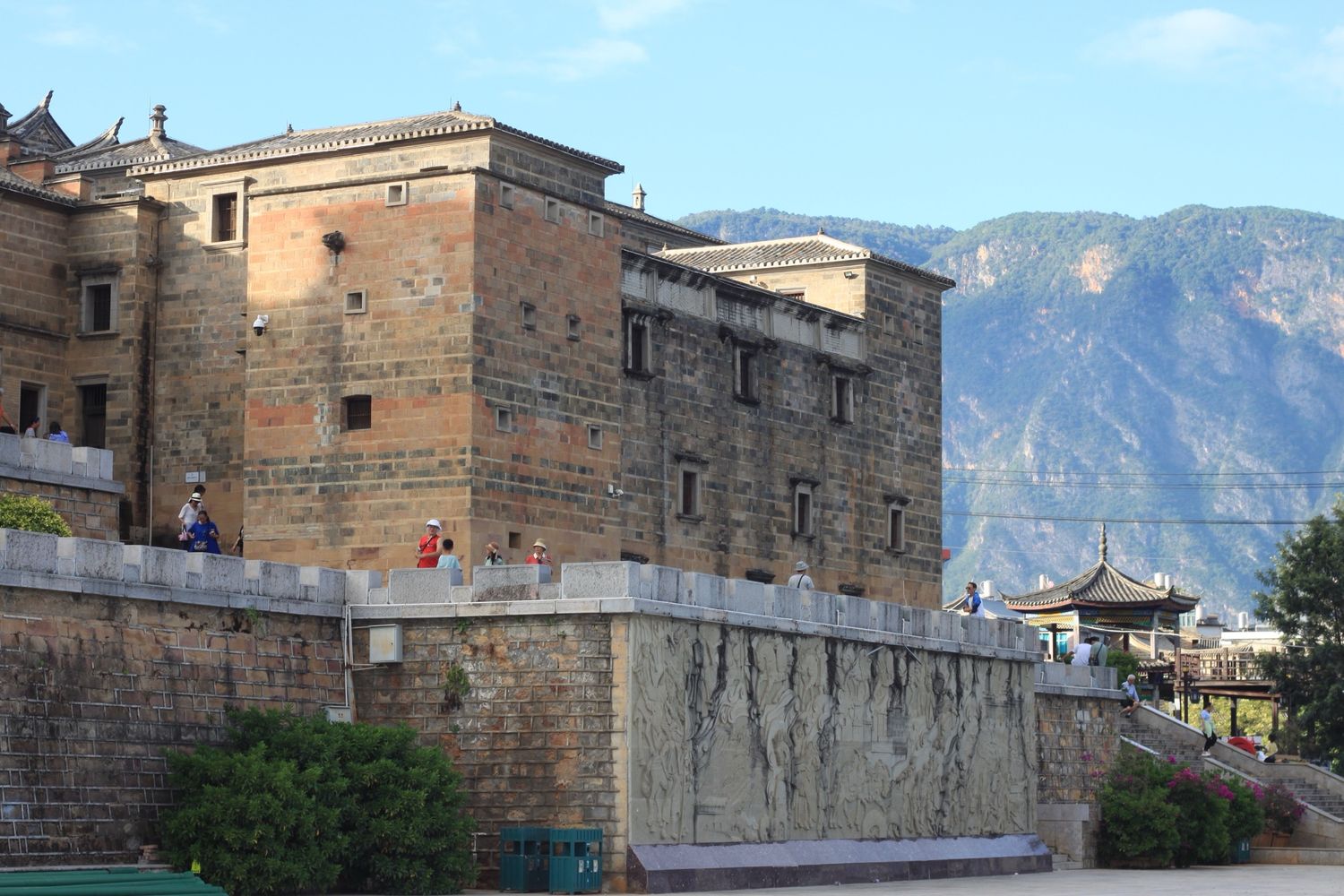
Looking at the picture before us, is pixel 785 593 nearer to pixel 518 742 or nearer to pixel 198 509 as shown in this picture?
pixel 518 742

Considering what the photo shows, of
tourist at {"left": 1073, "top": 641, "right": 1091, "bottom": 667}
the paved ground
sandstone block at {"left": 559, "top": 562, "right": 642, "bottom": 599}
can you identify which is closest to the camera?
sandstone block at {"left": 559, "top": 562, "right": 642, "bottom": 599}

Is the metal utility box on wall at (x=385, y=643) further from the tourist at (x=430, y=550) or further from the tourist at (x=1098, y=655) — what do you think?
the tourist at (x=1098, y=655)

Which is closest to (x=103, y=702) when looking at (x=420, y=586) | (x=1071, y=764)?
(x=420, y=586)

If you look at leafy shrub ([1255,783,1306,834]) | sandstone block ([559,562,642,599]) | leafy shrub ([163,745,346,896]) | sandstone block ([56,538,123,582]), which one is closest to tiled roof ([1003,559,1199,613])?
leafy shrub ([1255,783,1306,834])

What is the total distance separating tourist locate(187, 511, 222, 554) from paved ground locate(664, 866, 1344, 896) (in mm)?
7814

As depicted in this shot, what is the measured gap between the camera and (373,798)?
26234 mm

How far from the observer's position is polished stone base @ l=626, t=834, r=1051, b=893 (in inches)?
1095

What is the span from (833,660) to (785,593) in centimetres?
169

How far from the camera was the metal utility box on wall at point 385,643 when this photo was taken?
28594 mm

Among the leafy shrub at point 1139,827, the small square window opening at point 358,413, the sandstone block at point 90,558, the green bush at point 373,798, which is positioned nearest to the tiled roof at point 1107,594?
the leafy shrub at point 1139,827

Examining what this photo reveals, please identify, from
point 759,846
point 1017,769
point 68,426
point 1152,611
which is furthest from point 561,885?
point 1152,611

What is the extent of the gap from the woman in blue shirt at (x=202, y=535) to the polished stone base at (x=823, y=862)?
6.63 meters

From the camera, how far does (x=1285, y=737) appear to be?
188 ft

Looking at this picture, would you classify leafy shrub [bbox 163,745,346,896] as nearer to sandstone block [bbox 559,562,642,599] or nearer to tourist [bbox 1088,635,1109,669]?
sandstone block [bbox 559,562,642,599]
